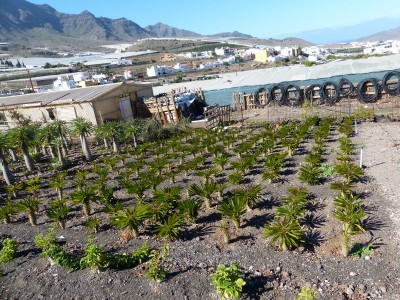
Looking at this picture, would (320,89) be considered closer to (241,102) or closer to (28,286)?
(241,102)

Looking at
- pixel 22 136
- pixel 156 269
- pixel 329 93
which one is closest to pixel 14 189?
pixel 22 136

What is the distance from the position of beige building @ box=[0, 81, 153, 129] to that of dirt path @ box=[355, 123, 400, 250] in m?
17.1

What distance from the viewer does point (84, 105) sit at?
2417 cm

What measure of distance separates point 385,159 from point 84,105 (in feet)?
62.9

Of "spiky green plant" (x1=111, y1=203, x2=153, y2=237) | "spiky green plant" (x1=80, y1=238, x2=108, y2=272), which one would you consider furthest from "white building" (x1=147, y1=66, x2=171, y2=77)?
"spiky green plant" (x1=80, y1=238, x2=108, y2=272)

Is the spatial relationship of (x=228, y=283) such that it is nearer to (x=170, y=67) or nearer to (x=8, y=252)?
(x=8, y=252)

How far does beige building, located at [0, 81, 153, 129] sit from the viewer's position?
24406 millimetres

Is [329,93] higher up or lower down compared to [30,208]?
lower down

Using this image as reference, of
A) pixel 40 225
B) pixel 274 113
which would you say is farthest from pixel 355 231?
pixel 274 113

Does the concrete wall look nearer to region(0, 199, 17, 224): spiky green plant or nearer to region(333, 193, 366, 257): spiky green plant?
region(0, 199, 17, 224): spiky green plant

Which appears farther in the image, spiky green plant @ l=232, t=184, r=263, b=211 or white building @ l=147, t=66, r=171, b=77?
white building @ l=147, t=66, r=171, b=77

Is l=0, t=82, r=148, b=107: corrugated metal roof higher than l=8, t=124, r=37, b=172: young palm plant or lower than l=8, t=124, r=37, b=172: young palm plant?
higher

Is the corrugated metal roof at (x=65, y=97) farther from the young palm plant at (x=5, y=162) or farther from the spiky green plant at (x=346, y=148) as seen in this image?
the spiky green plant at (x=346, y=148)

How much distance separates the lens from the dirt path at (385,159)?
33.2 ft
